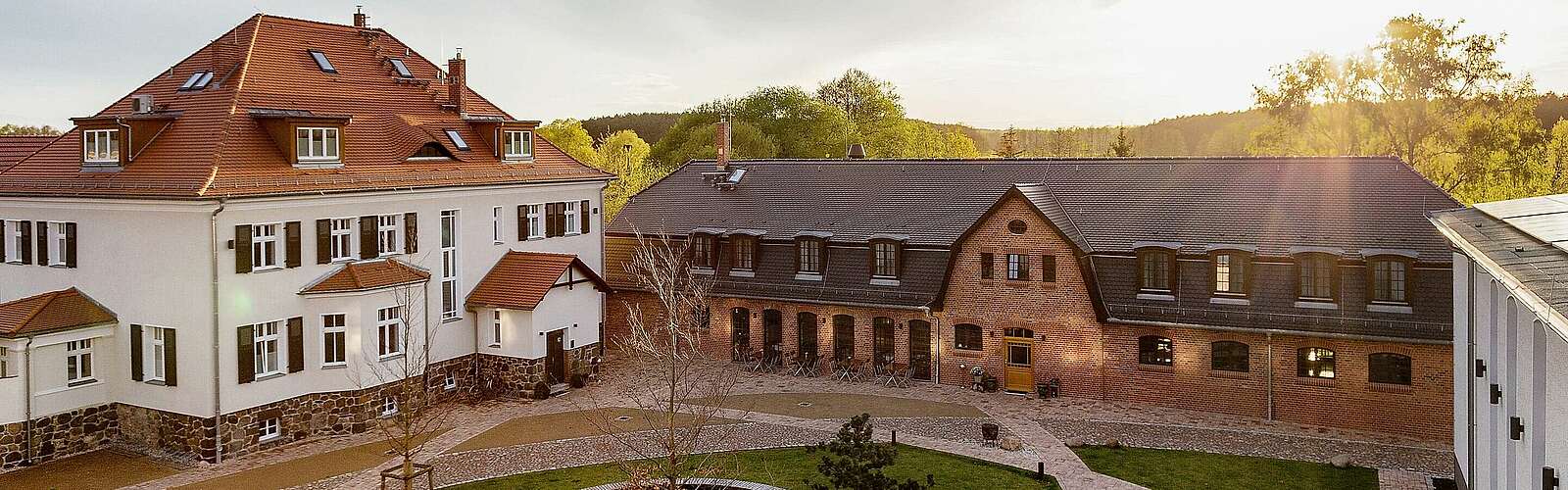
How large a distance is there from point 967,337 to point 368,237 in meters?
16.0

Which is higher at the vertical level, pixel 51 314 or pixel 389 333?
pixel 51 314

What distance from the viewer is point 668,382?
31.1 m

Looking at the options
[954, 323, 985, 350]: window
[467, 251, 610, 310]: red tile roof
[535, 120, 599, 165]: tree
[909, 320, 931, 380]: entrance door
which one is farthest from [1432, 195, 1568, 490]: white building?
[535, 120, 599, 165]: tree

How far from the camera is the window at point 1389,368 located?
26.8m

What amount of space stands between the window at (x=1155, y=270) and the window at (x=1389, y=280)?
4729 mm

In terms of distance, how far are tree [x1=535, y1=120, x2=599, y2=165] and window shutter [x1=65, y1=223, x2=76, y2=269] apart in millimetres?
39503

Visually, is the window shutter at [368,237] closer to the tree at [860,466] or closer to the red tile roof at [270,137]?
the red tile roof at [270,137]

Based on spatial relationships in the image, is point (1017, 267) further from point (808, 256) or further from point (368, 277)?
point (368, 277)

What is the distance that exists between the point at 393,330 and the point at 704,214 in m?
13.2

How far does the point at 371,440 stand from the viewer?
26812mm

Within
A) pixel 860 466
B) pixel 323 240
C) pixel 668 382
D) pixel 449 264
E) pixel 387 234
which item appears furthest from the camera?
pixel 668 382

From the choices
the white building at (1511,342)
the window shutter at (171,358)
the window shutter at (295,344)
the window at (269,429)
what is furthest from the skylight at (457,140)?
the white building at (1511,342)

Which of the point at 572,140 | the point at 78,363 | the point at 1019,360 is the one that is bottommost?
the point at 1019,360

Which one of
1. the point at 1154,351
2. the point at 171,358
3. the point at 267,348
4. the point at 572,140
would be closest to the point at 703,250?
the point at 1154,351
